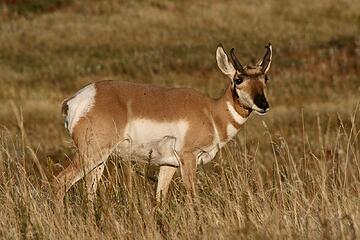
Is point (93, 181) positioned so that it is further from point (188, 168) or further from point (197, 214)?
point (197, 214)

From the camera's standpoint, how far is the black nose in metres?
8.57

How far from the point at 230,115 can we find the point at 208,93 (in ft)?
46.8

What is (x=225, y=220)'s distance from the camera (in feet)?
21.5

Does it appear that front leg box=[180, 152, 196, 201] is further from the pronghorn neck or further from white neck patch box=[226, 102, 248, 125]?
white neck patch box=[226, 102, 248, 125]

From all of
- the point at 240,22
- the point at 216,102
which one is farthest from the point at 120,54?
the point at 216,102

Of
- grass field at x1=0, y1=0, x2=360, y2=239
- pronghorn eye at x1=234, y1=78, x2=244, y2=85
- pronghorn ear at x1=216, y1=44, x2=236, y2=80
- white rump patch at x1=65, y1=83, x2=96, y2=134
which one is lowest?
grass field at x1=0, y1=0, x2=360, y2=239

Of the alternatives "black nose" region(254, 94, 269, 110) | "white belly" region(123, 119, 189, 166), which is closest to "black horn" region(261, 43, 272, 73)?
"black nose" region(254, 94, 269, 110)

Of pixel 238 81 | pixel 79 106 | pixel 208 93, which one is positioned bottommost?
pixel 208 93

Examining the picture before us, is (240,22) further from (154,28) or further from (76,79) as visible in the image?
(76,79)

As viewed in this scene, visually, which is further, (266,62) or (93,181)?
(266,62)

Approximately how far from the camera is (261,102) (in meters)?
8.61

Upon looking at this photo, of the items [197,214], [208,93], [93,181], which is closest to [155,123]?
[93,181]

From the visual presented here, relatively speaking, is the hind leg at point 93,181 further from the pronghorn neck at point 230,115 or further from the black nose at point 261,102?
the black nose at point 261,102

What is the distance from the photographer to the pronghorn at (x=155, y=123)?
8531mm
